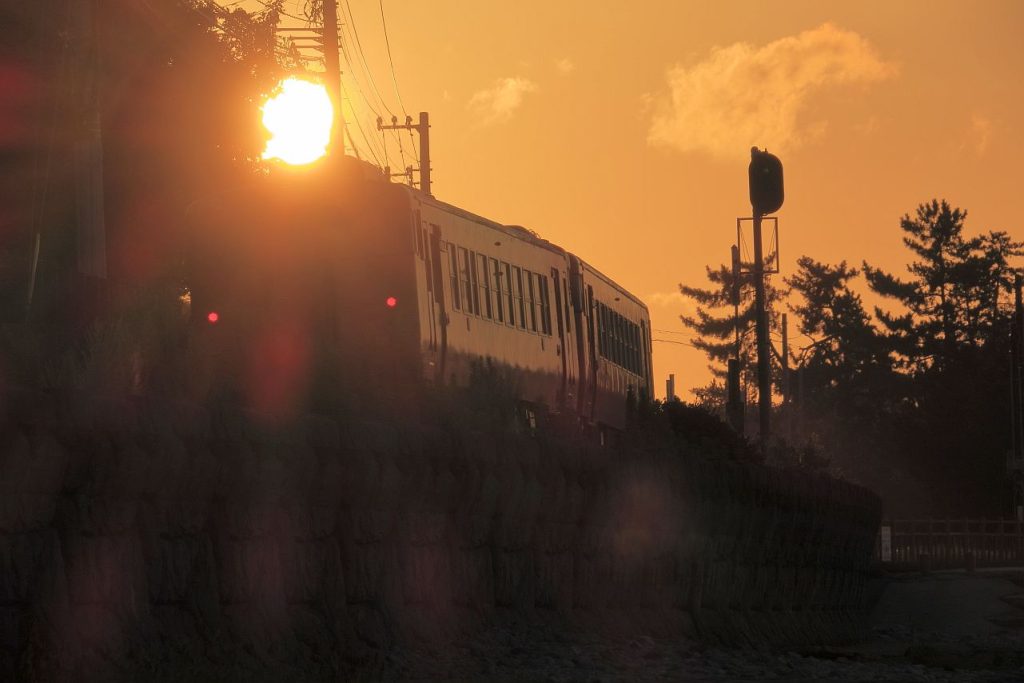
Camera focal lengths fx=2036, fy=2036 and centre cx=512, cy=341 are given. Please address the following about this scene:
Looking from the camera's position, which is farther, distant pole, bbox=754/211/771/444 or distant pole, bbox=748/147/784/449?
distant pole, bbox=754/211/771/444

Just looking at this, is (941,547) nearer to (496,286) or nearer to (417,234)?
(496,286)

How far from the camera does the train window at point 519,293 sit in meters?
23.5

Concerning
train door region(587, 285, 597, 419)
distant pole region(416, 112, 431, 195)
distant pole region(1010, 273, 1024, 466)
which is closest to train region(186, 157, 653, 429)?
train door region(587, 285, 597, 419)

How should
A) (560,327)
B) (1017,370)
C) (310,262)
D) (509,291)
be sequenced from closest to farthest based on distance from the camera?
(310,262)
(509,291)
(560,327)
(1017,370)

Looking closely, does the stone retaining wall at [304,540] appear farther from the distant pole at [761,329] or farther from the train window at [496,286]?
the distant pole at [761,329]

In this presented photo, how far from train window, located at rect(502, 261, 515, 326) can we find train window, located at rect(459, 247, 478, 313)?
127 centimetres

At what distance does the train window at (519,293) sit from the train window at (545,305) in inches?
33.4

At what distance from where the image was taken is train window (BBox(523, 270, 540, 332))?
78.7ft

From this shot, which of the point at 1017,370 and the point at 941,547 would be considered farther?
the point at 1017,370

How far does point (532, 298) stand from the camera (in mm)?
24234

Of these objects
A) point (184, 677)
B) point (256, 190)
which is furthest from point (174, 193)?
point (184, 677)

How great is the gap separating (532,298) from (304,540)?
13.9 meters

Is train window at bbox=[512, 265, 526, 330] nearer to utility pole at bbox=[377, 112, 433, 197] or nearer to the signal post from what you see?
the signal post


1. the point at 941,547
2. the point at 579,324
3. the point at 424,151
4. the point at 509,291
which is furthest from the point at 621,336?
the point at 424,151
